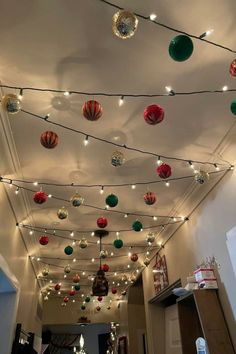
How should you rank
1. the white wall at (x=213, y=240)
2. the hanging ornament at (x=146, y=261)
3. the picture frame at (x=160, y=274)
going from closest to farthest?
the white wall at (x=213, y=240) < the picture frame at (x=160, y=274) < the hanging ornament at (x=146, y=261)

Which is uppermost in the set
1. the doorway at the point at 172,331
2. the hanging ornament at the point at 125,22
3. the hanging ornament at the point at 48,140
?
the hanging ornament at the point at 48,140

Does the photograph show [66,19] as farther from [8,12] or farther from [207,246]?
[207,246]

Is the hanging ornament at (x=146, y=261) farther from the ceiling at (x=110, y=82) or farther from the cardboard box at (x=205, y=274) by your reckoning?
the cardboard box at (x=205, y=274)

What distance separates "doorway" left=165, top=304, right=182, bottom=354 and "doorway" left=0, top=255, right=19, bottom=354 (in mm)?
2799

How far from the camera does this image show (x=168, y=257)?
5.21m

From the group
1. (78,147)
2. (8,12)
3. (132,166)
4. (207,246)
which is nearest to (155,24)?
(8,12)

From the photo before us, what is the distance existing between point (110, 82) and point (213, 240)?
2291 mm

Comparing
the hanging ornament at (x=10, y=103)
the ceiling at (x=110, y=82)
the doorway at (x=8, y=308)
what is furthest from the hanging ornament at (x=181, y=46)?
the doorway at (x=8, y=308)

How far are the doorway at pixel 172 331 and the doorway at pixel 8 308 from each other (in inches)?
110

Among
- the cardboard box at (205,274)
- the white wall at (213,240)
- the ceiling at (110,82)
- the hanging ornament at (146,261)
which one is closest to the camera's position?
the ceiling at (110,82)

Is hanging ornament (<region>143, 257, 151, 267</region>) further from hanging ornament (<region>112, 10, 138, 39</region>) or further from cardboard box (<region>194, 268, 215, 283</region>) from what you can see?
hanging ornament (<region>112, 10, 138, 39</region>)

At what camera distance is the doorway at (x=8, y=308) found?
4.07m

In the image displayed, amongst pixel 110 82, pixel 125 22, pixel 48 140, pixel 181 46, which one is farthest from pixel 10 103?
pixel 181 46

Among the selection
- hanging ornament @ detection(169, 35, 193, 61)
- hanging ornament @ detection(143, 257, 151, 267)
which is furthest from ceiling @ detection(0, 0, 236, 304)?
hanging ornament @ detection(143, 257, 151, 267)
